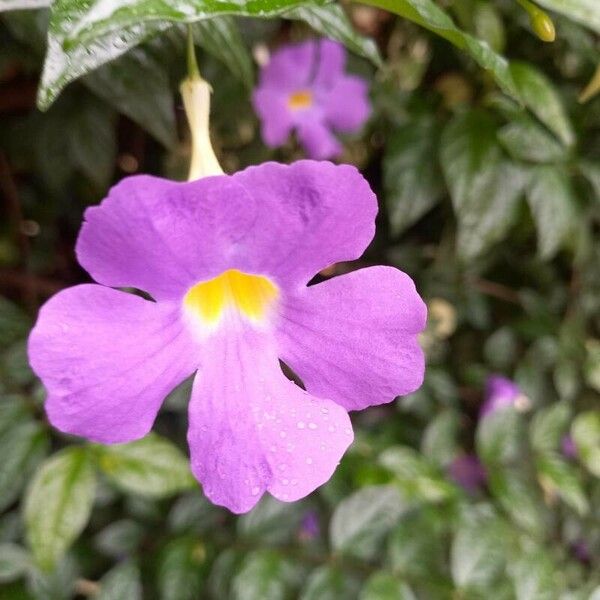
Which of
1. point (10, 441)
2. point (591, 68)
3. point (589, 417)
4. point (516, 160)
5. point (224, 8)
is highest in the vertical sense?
point (224, 8)

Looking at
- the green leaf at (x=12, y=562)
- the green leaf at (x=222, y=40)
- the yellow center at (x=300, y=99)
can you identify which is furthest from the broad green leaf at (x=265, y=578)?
the yellow center at (x=300, y=99)

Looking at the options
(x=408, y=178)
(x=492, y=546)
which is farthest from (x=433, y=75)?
(x=492, y=546)

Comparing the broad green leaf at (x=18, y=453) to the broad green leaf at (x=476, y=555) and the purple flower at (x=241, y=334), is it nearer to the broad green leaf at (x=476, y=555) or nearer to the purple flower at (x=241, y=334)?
the purple flower at (x=241, y=334)

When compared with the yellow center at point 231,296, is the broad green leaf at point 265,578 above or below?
below

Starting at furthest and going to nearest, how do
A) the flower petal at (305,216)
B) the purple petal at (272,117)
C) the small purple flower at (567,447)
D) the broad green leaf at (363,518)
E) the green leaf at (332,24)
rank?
the small purple flower at (567,447), the purple petal at (272,117), the broad green leaf at (363,518), the green leaf at (332,24), the flower petal at (305,216)

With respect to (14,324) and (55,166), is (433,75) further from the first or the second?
(14,324)

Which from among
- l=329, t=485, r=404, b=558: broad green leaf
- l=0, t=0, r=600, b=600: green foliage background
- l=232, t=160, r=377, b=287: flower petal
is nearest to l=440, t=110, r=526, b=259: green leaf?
l=0, t=0, r=600, b=600: green foliage background
